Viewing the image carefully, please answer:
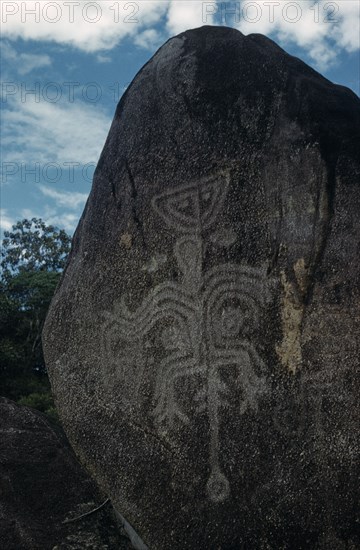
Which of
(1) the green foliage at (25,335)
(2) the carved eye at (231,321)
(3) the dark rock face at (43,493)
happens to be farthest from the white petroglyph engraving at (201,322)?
(1) the green foliage at (25,335)

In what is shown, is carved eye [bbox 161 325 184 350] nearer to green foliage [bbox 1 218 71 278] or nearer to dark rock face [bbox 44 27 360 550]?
dark rock face [bbox 44 27 360 550]

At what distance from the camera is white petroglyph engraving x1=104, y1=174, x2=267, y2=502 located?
3822 mm

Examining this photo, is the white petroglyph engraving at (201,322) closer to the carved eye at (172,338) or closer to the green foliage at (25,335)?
the carved eye at (172,338)

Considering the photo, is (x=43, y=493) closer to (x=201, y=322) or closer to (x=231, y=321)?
(x=201, y=322)

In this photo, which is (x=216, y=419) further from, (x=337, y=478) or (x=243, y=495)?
(x=337, y=478)

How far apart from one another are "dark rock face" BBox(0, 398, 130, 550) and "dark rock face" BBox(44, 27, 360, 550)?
61.9 inches

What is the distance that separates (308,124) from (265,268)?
0.91 meters

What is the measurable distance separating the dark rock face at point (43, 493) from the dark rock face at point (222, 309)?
1571 millimetres

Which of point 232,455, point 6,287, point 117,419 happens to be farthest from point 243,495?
point 6,287

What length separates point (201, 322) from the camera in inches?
157

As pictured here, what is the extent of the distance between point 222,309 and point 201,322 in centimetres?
15

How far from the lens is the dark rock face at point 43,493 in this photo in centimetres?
542

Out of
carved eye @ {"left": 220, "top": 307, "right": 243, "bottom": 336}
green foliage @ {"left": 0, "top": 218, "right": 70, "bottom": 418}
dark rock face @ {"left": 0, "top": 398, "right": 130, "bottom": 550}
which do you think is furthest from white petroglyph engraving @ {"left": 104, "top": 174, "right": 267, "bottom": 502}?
green foliage @ {"left": 0, "top": 218, "right": 70, "bottom": 418}

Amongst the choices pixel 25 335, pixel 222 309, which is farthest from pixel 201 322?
pixel 25 335
